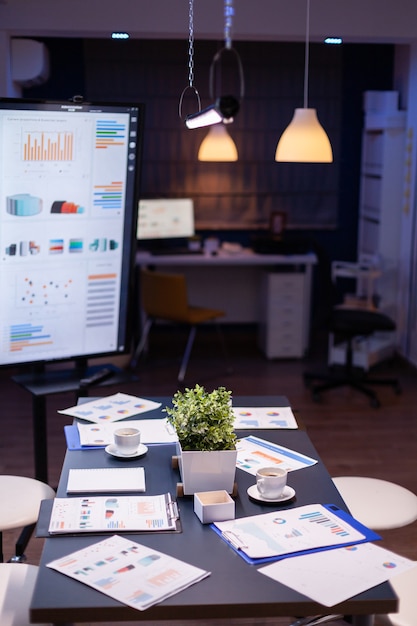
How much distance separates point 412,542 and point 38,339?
1.87 m

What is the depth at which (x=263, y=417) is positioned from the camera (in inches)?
124

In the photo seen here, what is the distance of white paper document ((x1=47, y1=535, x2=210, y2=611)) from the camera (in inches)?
74.5

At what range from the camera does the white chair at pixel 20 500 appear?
9.55 feet

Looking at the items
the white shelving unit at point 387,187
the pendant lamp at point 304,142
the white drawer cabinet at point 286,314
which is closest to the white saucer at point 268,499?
the pendant lamp at point 304,142

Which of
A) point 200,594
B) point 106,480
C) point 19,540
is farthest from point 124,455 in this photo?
point 19,540

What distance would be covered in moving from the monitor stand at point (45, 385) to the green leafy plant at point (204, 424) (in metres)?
1.32

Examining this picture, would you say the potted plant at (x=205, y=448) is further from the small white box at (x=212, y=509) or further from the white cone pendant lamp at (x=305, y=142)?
the white cone pendant lamp at (x=305, y=142)

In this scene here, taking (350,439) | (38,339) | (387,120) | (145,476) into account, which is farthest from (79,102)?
(387,120)

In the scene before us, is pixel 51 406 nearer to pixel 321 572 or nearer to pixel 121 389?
pixel 121 389

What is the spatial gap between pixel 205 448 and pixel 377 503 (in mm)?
881

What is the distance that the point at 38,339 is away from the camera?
382 cm

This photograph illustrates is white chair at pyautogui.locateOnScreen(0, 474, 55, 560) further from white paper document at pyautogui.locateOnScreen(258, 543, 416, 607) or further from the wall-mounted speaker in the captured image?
the wall-mounted speaker

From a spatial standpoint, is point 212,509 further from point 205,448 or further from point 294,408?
point 294,408

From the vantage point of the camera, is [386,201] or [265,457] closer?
[265,457]
